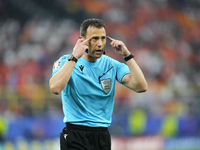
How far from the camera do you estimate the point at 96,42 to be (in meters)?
3.53

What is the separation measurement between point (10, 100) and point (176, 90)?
5608 mm

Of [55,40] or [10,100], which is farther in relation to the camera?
[55,40]

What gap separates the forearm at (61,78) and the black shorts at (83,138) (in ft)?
1.55

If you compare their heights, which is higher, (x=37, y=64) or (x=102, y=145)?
(x=37, y=64)

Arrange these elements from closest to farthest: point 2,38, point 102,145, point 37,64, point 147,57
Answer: point 102,145 < point 37,64 < point 2,38 < point 147,57

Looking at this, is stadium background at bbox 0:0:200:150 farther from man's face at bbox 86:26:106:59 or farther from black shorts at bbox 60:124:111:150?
man's face at bbox 86:26:106:59

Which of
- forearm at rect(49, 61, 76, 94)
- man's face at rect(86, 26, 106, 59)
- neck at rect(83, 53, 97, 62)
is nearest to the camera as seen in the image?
forearm at rect(49, 61, 76, 94)

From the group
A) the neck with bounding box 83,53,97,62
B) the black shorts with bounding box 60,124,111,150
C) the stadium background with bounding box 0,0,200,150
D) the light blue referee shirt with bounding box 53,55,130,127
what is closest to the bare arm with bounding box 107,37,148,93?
the light blue referee shirt with bounding box 53,55,130,127

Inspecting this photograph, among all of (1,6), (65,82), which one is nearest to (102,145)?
(65,82)

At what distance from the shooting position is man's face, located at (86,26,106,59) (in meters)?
3.52

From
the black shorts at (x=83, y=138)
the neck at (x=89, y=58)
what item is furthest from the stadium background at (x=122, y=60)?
the neck at (x=89, y=58)

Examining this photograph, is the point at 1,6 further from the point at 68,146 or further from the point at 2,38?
the point at 68,146

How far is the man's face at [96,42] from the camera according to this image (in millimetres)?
3515

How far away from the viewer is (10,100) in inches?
336
